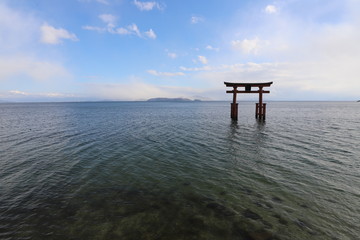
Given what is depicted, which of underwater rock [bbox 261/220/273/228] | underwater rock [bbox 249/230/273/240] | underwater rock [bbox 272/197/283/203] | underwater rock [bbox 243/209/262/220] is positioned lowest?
underwater rock [bbox 272/197/283/203]

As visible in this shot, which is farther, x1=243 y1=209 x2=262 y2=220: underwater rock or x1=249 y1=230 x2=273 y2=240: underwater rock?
x1=243 y1=209 x2=262 y2=220: underwater rock

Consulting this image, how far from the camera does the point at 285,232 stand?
5426 millimetres

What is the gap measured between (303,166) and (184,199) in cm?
838

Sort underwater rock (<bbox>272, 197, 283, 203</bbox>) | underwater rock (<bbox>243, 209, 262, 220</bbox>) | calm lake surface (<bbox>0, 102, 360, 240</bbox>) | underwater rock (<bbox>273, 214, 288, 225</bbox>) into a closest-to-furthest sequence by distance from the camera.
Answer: calm lake surface (<bbox>0, 102, 360, 240</bbox>), underwater rock (<bbox>273, 214, 288, 225</bbox>), underwater rock (<bbox>243, 209, 262, 220</bbox>), underwater rock (<bbox>272, 197, 283, 203</bbox>)

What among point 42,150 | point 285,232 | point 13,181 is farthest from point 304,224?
point 42,150

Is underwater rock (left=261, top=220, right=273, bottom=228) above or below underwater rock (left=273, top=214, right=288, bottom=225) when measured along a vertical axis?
above

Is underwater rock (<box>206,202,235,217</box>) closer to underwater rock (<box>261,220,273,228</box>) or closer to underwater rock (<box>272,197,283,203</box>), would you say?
underwater rock (<box>261,220,273,228</box>)

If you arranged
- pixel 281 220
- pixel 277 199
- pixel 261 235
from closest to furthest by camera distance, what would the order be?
pixel 261 235, pixel 281 220, pixel 277 199

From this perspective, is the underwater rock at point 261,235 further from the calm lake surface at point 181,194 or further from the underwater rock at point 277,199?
the underwater rock at point 277,199

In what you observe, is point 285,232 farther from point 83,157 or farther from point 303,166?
point 83,157

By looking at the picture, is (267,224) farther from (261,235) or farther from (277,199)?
(277,199)

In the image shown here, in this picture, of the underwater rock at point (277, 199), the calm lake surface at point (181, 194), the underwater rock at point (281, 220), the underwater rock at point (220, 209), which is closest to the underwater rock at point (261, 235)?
the calm lake surface at point (181, 194)

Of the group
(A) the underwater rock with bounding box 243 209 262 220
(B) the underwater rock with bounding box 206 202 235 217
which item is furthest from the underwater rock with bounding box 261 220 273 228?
(B) the underwater rock with bounding box 206 202 235 217

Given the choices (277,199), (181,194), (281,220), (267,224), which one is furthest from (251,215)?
(181,194)
